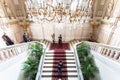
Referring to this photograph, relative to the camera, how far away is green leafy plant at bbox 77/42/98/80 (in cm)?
836

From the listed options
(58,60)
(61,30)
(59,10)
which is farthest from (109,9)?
(58,60)

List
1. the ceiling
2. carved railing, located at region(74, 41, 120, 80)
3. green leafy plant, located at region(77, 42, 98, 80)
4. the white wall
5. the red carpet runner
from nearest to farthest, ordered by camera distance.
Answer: carved railing, located at region(74, 41, 120, 80)
green leafy plant, located at region(77, 42, 98, 80)
the red carpet runner
the ceiling
the white wall

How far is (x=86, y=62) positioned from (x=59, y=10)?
4.55 metres

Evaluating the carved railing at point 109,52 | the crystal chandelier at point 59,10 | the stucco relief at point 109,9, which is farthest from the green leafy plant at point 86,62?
the stucco relief at point 109,9

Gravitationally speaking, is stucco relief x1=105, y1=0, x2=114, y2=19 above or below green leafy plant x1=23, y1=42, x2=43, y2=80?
above

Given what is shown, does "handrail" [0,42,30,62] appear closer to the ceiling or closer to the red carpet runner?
the red carpet runner

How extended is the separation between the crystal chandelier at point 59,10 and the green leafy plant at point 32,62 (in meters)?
2.97

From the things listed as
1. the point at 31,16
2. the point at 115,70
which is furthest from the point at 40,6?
the point at 115,70

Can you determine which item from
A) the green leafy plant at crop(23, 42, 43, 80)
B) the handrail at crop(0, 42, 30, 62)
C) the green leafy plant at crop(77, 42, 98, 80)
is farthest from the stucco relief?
the handrail at crop(0, 42, 30, 62)

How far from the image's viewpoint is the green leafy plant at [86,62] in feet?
27.4

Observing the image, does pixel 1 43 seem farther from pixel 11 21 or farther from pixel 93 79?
pixel 93 79

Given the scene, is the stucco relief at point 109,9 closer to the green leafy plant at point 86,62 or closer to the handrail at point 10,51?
→ the green leafy plant at point 86,62

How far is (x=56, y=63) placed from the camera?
10180 millimetres

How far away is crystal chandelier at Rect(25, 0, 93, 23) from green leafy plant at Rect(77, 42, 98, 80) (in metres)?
2.65
